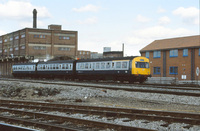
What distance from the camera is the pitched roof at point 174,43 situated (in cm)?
3990

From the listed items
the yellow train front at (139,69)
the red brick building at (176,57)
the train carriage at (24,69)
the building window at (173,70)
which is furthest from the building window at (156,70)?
the train carriage at (24,69)

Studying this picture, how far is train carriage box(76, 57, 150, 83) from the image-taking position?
24547 millimetres

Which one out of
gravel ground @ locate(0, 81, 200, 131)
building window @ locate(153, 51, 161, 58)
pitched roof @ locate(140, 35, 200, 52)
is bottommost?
gravel ground @ locate(0, 81, 200, 131)

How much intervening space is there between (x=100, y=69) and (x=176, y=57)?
18.1 m

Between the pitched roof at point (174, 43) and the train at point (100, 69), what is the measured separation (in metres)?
16.3

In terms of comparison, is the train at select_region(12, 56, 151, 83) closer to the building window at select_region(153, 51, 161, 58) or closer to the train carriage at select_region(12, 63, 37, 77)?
the train carriage at select_region(12, 63, 37, 77)

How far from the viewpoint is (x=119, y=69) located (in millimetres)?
25391

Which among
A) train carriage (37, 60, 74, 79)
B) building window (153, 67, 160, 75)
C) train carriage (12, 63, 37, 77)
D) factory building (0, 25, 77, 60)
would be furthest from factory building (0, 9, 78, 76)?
building window (153, 67, 160, 75)

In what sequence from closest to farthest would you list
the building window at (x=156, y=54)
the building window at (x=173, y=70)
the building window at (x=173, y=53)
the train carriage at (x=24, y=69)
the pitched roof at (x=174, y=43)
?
the pitched roof at (x=174, y=43)
the building window at (x=173, y=70)
the building window at (x=173, y=53)
the train carriage at (x=24, y=69)
the building window at (x=156, y=54)

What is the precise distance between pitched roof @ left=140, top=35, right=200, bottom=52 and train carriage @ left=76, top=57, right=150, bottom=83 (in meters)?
16.4

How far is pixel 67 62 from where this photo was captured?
33750mm

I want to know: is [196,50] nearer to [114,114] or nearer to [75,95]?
[75,95]

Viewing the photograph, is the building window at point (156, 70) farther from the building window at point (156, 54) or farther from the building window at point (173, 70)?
the building window at point (173, 70)

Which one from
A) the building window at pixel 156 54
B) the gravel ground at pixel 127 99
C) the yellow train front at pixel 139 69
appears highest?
the building window at pixel 156 54
